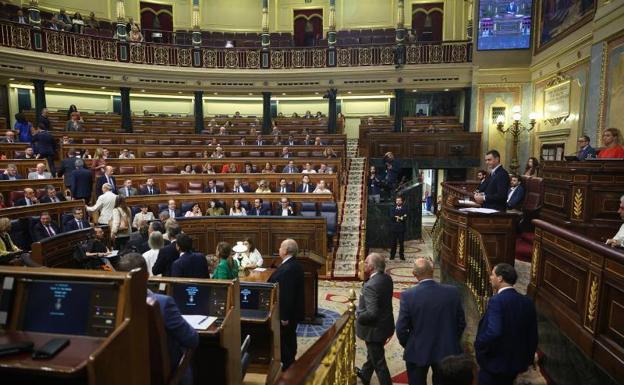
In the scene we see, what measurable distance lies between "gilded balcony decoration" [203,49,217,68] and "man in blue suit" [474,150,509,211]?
44.5 ft

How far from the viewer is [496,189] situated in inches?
183

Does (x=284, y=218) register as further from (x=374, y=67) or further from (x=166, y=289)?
(x=374, y=67)

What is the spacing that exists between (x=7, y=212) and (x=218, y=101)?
14.5 meters

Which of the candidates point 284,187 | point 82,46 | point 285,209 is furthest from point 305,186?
point 82,46

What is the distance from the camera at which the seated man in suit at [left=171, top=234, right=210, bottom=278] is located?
3600mm

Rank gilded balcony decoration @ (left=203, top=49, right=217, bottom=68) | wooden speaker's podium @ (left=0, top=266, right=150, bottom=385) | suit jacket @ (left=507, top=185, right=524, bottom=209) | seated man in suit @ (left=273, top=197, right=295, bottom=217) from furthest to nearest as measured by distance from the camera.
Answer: gilded balcony decoration @ (left=203, top=49, right=217, bottom=68) < seated man in suit @ (left=273, top=197, right=295, bottom=217) < suit jacket @ (left=507, top=185, right=524, bottom=209) < wooden speaker's podium @ (left=0, top=266, right=150, bottom=385)

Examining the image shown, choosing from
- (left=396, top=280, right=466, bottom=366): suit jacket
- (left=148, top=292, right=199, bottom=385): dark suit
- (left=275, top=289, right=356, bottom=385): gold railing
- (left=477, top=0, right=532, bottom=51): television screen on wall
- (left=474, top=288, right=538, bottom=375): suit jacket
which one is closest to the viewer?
(left=275, top=289, right=356, bottom=385): gold railing

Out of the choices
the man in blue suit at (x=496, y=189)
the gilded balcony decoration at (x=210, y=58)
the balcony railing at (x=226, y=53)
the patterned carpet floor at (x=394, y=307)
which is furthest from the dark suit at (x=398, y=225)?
the gilded balcony decoration at (x=210, y=58)

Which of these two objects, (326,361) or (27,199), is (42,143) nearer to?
(27,199)

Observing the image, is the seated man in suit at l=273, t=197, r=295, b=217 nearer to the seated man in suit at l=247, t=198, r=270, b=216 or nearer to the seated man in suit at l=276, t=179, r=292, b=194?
the seated man in suit at l=247, t=198, r=270, b=216

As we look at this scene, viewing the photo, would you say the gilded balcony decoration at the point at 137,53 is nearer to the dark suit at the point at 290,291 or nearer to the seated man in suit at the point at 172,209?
the seated man in suit at the point at 172,209

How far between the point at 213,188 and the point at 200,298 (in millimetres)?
6717

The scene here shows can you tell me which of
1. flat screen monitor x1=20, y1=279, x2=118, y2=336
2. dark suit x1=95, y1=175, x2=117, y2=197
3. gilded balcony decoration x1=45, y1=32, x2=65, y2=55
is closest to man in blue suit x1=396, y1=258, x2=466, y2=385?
flat screen monitor x1=20, y1=279, x2=118, y2=336

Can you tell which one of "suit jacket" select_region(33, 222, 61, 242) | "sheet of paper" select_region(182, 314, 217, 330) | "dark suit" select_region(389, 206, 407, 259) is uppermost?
"sheet of paper" select_region(182, 314, 217, 330)
